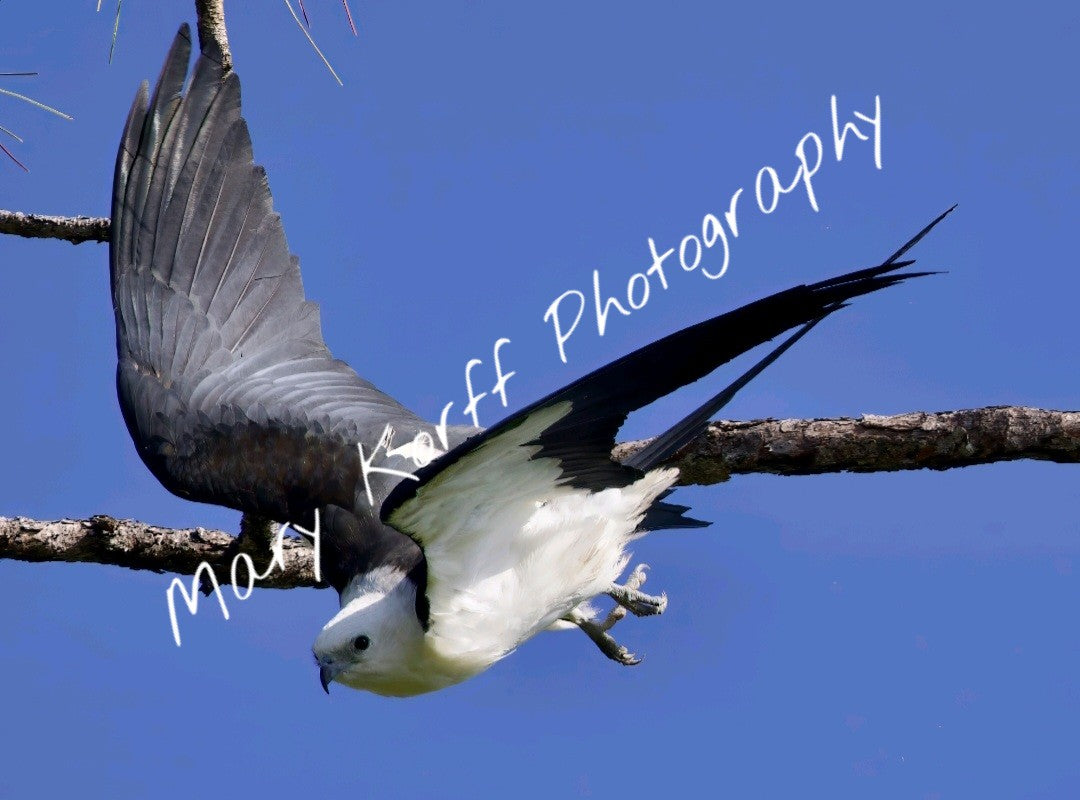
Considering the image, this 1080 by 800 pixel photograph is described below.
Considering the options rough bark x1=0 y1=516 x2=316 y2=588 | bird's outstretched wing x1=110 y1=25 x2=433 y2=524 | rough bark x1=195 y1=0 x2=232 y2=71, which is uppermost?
rough bark x1=195 y1=0 x2=232 y2=71

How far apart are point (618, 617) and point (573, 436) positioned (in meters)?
1.02

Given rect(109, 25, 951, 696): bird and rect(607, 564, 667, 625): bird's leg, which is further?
rect(607, 564, 667, 625): bird's leg

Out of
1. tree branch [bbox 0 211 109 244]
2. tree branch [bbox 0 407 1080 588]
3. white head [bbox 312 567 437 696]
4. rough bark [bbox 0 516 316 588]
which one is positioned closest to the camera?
white head [bbox 312 567 437 696]

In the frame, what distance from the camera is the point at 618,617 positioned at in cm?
289

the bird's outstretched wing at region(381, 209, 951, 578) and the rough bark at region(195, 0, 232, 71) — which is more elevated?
the rough bark at region(195, 0, 232, 71)

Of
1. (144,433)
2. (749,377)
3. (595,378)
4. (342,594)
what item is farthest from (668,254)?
(144,433)

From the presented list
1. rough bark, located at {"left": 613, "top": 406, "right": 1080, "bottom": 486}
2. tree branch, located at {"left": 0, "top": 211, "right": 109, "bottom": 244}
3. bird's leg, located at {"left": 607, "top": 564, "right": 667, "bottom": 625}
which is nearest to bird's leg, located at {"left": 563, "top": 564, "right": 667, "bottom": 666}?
bird's leg, located at {"left": 607, "top": 564, "right": 667, "bottom": 625}

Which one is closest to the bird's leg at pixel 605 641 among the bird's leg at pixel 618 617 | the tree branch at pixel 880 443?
the bird's leg at pixel 618 617

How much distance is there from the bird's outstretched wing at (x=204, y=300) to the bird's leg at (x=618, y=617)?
0.59m

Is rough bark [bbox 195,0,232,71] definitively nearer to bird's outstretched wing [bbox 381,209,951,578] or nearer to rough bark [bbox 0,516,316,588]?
rough bark [bbox 0,516,316,588]

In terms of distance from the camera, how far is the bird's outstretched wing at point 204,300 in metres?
2.80

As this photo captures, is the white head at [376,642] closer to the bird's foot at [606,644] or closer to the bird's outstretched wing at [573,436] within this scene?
the bird's outstretched wing at [573,436]

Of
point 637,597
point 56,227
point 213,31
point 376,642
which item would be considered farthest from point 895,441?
point 56,227

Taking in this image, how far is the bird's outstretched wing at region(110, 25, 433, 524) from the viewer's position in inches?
110
